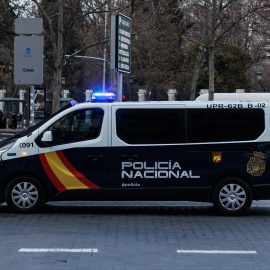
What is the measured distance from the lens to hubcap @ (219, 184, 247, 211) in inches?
409

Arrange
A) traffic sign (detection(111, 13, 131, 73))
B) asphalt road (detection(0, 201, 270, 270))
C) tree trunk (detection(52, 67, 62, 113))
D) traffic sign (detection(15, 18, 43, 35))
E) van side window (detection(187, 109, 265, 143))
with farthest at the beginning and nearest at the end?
tree trunk (detection(52, 67, 62, 113))
traffic sign (detection(111, 13, 131, 73))
traffic sign (detection(15, 18, 43, 35))
van side window (detection(187, 109, 265, 143))
asphalt road (detection(0, 201, 270, 270))

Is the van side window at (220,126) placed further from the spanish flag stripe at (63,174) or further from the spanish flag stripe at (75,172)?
the spanish flag stripe at (63,174)

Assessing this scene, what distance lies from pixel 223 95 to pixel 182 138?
26.7 metres

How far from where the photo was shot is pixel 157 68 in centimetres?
5384

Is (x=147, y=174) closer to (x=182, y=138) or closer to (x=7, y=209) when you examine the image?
(x=182, y=138)

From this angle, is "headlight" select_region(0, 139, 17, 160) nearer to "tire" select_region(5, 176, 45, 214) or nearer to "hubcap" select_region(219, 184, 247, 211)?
"tire" select_region(5, 176, 45, 214)

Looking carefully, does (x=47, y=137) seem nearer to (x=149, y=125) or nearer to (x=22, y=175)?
(x=22, y=175)

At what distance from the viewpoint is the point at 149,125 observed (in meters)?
10.3

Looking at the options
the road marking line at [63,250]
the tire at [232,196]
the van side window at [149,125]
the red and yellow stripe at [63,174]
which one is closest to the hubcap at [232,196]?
the tire at [232,196]

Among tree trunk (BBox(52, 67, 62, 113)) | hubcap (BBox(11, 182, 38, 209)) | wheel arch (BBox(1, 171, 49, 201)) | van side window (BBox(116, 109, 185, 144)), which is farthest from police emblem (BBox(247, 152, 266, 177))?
tree trunk (BBox(52, 67, 62, 113))

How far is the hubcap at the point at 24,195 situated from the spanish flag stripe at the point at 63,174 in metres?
0.48

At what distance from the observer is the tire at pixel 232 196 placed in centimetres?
1038

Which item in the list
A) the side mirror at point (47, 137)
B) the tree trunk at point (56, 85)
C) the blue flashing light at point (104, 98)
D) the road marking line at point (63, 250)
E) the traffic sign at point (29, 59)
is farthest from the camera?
the tree trunk at point (56, 85)

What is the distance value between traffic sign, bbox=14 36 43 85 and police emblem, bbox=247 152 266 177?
668 centimetres
